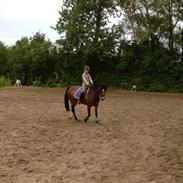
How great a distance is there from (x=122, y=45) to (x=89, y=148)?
36.6m

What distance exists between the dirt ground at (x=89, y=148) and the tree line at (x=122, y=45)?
24.9 metres

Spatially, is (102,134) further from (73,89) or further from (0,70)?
(0,70)

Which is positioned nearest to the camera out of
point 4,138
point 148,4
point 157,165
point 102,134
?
point 157,165

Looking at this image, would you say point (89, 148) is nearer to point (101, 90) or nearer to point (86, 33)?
point (101, 90)

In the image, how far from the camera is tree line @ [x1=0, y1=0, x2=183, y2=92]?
4653 cm

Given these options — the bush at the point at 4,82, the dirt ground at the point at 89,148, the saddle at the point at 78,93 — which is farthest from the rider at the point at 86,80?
the bush at the point at 4,82

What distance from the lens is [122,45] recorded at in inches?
1956

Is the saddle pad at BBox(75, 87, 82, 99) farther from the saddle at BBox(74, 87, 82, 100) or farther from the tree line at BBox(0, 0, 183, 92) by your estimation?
the tree line at BBox(0, 0, 183, 92)

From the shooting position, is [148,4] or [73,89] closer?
[73,89]

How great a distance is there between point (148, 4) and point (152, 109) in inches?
885

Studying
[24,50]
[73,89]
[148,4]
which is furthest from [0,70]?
[73,89]

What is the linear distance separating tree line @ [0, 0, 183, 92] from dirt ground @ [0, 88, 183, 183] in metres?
24.9

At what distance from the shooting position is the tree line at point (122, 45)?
46531 mm

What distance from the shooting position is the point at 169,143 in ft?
49.4
